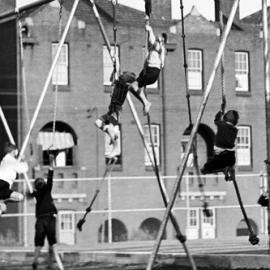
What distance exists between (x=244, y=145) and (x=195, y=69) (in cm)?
427

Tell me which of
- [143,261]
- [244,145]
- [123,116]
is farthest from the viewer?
[244,145]

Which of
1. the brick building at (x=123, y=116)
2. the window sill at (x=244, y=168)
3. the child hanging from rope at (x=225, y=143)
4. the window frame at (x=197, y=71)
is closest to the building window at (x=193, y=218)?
Answer: the brick building at (x=123, y=116)

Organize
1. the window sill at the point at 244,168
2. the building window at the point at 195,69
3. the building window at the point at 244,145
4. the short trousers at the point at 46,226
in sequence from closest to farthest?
the short trousers at the point at 46,226, the building window at the point at 195,69, the building window at the point at 244,145, the window sill at the point at 244,168

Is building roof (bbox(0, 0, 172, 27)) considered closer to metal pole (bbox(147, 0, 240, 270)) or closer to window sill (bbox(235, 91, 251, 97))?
window sill (bbox(235, 91, 251, 97))

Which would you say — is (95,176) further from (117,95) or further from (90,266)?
(117,95)

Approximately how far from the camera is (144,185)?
4272cm

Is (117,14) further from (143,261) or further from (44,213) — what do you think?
(44,213)

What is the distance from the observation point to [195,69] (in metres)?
44.9

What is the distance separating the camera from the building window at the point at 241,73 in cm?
4562

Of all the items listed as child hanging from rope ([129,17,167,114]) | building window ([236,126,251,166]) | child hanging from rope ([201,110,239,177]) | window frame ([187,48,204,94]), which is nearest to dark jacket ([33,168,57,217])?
child hanging from rope ([201,110,239,177])

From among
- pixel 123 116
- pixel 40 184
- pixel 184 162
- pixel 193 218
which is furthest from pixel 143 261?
pixel 193 218

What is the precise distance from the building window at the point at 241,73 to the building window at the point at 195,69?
175 cm

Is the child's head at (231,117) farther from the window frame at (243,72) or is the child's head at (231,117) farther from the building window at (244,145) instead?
the building window at (244,145)

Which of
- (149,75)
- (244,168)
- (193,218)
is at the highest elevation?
(149,75)
